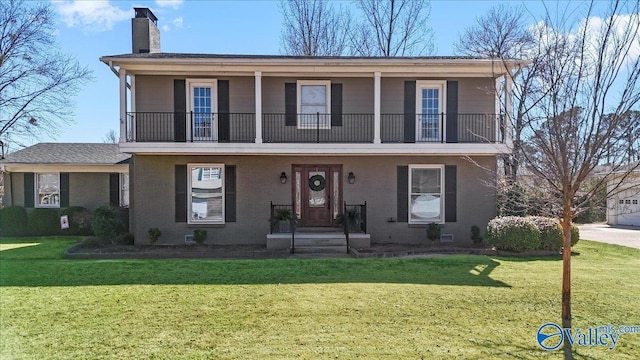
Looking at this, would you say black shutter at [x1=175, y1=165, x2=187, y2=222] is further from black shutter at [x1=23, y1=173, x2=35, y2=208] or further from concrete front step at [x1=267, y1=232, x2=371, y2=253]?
black shutter at [x1=23, y1=173, x2=35, y2=208]

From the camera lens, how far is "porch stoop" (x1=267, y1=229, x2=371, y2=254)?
34.8 ft

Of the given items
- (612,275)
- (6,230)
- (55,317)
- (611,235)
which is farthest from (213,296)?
(611,235)

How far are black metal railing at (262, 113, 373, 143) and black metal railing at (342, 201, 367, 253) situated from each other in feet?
6.84

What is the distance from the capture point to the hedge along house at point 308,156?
1171 centimetres

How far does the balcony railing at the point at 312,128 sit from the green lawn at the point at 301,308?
443 cm

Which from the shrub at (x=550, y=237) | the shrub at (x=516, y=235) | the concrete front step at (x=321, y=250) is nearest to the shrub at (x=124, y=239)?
the concrete front step at (x=321, y=250)

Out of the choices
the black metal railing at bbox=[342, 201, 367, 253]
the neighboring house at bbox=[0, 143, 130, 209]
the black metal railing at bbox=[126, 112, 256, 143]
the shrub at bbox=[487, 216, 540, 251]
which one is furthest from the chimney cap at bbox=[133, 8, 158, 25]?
the shrub at bbox=[487, 216, 540, 251]

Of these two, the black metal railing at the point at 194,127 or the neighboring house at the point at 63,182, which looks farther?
the neighboring house at the point at 63,182

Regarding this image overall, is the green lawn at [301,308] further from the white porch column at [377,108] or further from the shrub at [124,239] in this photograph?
the white porch column at [377,108]

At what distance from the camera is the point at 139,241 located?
460 inches

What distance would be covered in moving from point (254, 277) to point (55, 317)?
3.21 m

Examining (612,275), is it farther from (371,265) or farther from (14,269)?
(14,269)

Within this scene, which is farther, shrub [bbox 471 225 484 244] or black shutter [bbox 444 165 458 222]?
black shutter [bbox 444 165 458 222]

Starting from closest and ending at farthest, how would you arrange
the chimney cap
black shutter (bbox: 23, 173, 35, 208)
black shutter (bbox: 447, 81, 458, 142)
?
black shutter (bbox: 447, 81, 458, 142), the chimney cap, black shutter (bbox: 23, 173, 35, 208)
